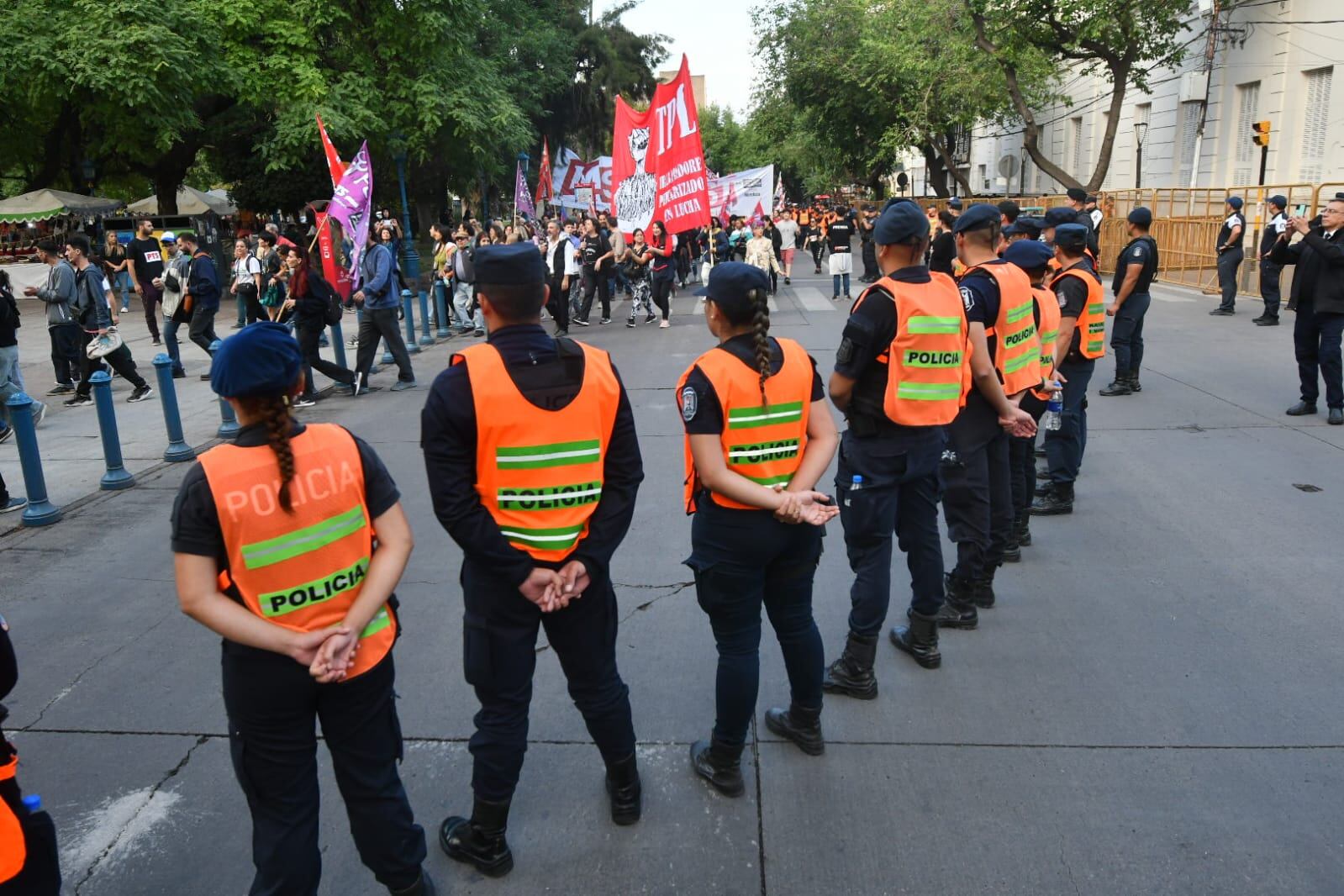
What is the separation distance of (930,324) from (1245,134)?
2375 centimetres

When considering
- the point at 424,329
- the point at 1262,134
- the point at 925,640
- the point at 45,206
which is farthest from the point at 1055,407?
the point at 45,206

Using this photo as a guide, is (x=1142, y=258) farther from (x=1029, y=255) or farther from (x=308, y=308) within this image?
(x=308, y=308)

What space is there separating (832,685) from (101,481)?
6077 millimetres

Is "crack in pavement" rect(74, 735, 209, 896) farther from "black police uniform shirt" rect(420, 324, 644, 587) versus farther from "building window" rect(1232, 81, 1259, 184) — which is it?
"building window" rect(1232, 81, 1259, 184)

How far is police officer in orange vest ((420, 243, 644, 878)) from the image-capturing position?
106 inches

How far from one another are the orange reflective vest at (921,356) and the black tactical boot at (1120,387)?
21.8 ft

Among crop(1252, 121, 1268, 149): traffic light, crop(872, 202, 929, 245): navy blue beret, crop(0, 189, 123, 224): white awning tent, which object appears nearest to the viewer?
crop(872, 202, 929, 245): navy blue beret

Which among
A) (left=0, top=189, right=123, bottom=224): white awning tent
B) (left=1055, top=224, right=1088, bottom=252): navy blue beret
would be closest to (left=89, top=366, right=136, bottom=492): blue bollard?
(left=1055, top=224, right=1088, bottom=252): navy blue beret

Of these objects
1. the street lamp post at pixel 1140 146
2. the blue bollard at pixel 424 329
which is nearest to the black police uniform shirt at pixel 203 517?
the blue bollard at pixel 424 329

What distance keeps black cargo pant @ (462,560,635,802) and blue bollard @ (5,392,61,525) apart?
17.1 feet

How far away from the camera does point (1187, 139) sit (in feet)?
83.7

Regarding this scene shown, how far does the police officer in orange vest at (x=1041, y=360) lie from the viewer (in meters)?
5.04

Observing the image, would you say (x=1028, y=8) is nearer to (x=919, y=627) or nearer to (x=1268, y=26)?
(x=1268, y=26)

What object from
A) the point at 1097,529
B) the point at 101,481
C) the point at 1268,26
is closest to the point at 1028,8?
the point at 1268,26
